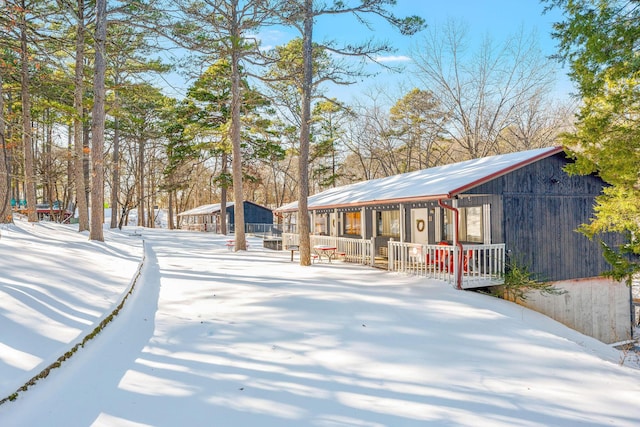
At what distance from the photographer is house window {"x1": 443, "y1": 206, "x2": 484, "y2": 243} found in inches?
436

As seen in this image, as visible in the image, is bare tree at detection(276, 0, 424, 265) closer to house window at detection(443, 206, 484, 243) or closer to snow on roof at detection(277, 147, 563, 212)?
snow on roof at detection(277, 147, 563, 212)

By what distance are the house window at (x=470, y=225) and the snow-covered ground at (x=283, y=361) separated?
395 cm

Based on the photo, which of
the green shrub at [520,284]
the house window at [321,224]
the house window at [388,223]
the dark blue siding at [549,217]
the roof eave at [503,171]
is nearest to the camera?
the roof eave at [503,171]

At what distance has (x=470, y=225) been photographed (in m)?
11.5

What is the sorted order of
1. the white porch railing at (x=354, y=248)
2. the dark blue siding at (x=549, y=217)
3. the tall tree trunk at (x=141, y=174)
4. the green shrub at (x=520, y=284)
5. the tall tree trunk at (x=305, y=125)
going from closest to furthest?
1. the green shrub at (x=520, y=284)
2. the dark blue siding at (x=549, y=217)
3. the tall tree trunk at (x=305, y=125)
4. the white porch railing at (x=354, y=248)
5. the tall tree trunk at (x=141, y=174)

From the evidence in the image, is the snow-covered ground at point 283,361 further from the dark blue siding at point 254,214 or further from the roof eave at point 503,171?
the dark blue siding at point 254,214

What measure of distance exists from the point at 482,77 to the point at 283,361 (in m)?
22.7

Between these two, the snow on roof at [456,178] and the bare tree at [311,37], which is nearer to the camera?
the snow on roof at [456,178]

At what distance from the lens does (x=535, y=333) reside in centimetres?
573

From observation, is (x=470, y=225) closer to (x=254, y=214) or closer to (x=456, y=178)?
(x=456, y=178)

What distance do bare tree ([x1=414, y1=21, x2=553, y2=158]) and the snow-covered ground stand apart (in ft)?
60.7

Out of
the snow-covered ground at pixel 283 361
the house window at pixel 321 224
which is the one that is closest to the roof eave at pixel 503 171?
the snow-covered ground at pixel 283 361

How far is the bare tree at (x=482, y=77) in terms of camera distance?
21.4 meters

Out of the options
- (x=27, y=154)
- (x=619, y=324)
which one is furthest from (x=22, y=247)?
(x=619, y=324)
